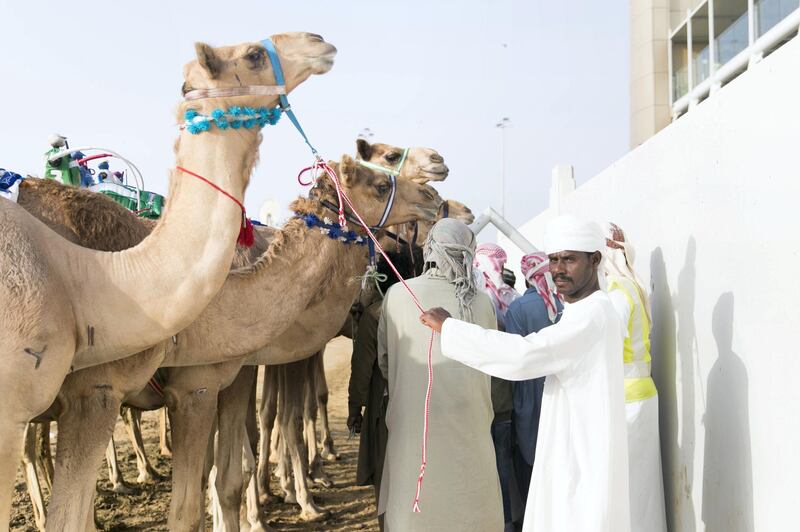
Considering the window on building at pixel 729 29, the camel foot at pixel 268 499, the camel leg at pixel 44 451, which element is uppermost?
the window on building at pixel 729 29

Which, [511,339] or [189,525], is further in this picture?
[189,525]

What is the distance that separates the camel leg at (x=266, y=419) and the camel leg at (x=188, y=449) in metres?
2.69

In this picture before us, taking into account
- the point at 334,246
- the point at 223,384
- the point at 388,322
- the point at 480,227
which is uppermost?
the point at 480,227

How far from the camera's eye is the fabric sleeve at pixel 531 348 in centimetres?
341

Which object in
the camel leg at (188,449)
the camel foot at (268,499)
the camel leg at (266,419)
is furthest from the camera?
the camel foot at (268,499)

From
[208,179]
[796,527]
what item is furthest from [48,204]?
[796,527]

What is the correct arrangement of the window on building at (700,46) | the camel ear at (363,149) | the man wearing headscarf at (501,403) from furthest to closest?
1. the window on building at (700,46)
2. the camel ear at (363,149)
3. the man wearing headscarf at (501,403)

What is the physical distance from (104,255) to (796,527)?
3.08 meters

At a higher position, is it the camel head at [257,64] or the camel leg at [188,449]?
the camel head at [257,64]

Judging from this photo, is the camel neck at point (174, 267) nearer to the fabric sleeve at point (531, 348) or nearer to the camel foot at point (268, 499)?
the fabric sleeve at point (531, 348)

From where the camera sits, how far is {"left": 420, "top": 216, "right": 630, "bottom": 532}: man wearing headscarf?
3381mm

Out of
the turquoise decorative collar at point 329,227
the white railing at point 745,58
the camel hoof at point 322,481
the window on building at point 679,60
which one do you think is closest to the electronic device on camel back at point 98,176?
the turquoise decorative collar at point 329,227

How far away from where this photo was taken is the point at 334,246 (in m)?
4.95

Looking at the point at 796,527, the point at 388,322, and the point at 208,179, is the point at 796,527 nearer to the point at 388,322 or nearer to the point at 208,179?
the point at 388,322
